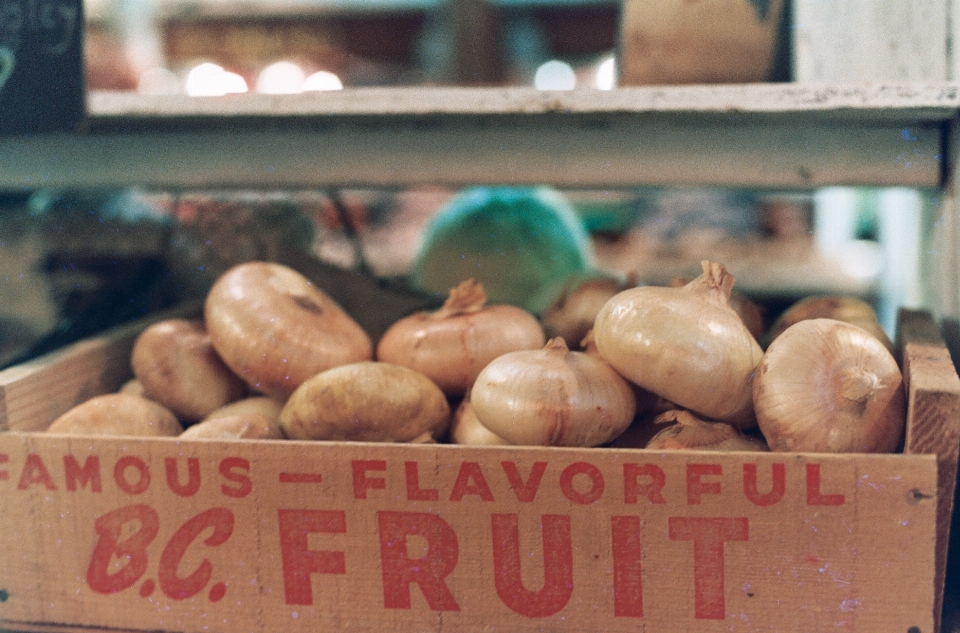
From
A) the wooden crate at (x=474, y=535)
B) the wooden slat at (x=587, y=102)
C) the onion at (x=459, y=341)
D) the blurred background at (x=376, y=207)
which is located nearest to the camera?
the wooden crate at (x=474, y=535)

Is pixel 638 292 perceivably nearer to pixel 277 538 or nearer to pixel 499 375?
pixel 499 375

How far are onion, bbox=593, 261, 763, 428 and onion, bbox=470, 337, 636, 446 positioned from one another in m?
0.03

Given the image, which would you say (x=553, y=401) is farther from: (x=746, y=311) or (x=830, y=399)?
(x=746, y=311)

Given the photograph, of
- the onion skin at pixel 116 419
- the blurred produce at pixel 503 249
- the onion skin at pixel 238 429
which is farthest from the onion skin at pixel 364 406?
the blurred produce at pixel 503 249

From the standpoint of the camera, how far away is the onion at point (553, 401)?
0.78 m

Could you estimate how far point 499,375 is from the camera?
0.81 metres

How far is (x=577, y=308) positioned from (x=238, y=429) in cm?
48

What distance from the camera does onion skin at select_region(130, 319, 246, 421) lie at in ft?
3.40

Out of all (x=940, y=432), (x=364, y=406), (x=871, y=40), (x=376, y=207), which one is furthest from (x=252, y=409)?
(x=376, y=207)

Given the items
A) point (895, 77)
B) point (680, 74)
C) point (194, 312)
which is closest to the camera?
point (680, 74)

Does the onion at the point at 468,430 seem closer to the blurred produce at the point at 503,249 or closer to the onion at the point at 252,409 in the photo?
the onion at the point at 252,409

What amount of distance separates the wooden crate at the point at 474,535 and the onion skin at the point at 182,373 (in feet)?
0.66

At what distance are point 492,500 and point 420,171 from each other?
51 centimetres

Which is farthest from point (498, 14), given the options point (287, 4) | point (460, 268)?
point (460, 268)
